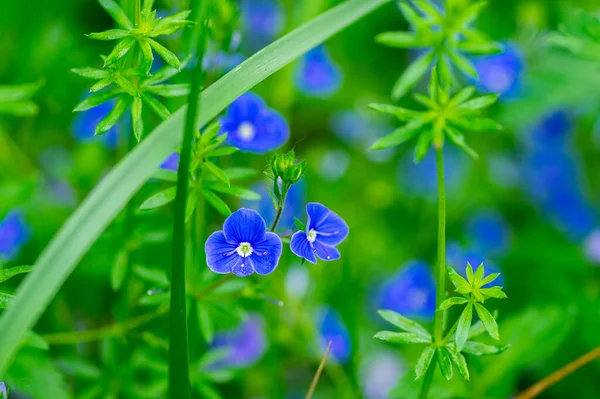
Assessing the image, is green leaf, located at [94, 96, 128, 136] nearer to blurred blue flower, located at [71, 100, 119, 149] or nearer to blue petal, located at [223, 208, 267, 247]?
blue petal, located at [223, 208, 267, 247]

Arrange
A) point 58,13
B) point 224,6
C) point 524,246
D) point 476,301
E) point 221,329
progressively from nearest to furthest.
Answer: point 476,301, point 224,6, point 221,329, point 524,246, point 58,13

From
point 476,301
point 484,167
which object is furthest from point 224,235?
point 484,167

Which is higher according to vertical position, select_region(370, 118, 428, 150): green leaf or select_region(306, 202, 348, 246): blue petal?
select_region(370, 118, 428, 150): green leaf

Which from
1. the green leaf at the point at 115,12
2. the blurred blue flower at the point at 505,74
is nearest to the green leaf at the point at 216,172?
the green leaf at the point at 115,12

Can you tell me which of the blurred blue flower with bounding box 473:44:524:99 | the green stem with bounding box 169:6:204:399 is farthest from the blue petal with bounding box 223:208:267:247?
the blurred blue flower with bounding box 473:44:524:99

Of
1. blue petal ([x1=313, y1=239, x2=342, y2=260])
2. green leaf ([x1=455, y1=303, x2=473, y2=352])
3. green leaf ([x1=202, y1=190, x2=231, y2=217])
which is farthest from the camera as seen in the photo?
green leaf ([x1=202, y1=190, x2=231, y2=217])

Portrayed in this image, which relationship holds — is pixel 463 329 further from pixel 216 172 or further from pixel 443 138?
pixel 216 172

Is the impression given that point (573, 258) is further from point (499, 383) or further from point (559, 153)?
point (499, 383)
